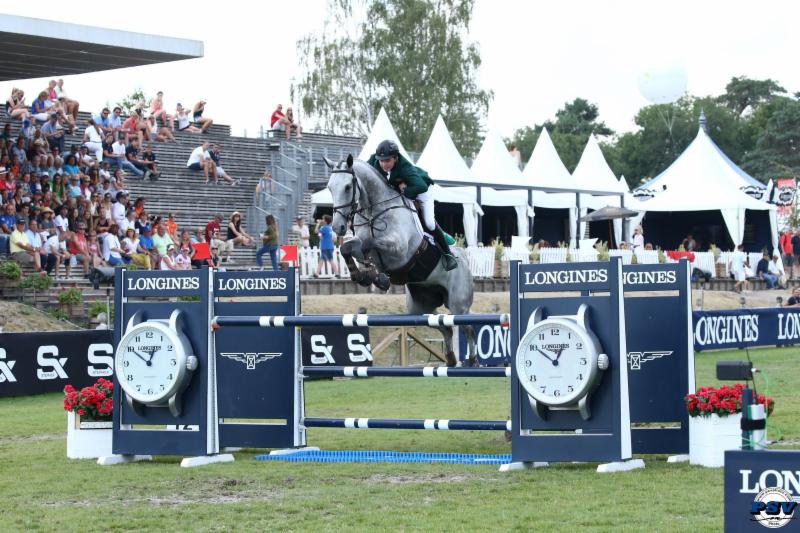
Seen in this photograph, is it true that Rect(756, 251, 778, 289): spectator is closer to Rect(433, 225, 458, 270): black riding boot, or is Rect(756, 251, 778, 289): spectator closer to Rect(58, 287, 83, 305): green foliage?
Rect(58, 287, 83, 305): green foliage

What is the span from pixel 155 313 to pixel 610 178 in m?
32.9

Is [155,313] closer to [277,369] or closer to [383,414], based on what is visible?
[277,369]

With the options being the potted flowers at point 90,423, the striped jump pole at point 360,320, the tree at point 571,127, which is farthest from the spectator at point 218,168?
the tree at point 571,127

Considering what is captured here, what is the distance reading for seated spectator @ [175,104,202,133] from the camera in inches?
1315

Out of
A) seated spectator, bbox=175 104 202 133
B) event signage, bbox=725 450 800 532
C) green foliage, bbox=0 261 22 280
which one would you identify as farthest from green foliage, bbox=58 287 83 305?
event signage, bbox=725 450 800 532

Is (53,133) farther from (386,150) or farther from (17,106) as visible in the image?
(386,150)

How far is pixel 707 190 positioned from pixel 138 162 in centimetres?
2220

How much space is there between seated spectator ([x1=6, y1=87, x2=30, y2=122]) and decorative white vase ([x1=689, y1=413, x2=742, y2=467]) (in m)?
20.7

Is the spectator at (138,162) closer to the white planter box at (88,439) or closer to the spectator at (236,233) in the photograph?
the spectator at (236,233)

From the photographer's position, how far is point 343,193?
12.1 meters

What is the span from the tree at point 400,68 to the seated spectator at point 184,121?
2701cm

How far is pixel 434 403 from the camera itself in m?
17.3

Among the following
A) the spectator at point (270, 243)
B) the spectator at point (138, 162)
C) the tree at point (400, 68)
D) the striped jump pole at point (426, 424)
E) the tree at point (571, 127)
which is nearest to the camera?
the striped jump pole at point (426, 424)

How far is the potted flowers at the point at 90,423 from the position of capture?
1230 cm
